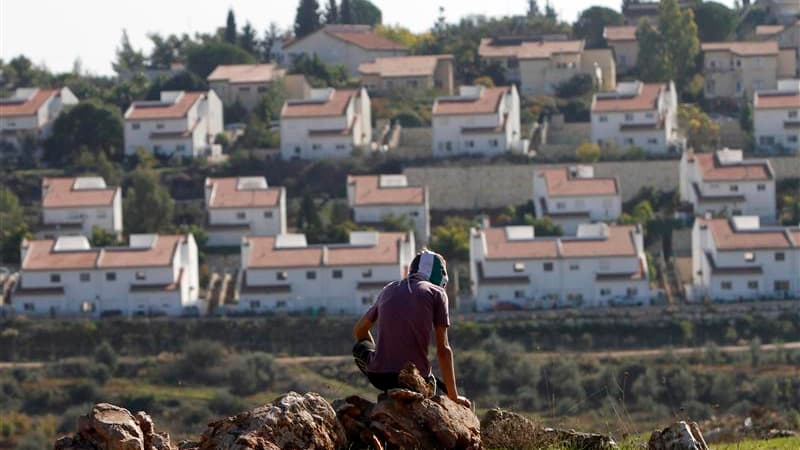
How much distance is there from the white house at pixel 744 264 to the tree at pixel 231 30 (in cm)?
2726

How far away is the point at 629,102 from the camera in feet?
179

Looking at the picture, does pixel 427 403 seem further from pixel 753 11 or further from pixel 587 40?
pixel 753 11

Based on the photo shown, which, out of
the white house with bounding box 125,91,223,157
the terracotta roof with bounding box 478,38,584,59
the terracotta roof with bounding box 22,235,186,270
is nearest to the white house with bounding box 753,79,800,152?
the terracotta roof with bounding box 478,38,584,59

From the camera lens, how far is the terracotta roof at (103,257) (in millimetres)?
44312

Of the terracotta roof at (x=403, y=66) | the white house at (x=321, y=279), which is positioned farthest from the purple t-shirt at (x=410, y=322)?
the terracotta roof at (x=403, y=66)

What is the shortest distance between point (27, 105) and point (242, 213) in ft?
34.5

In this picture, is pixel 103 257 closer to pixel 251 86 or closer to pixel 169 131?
pixel 169 131

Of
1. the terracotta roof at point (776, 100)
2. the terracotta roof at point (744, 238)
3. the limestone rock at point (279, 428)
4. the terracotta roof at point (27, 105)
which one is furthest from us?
the terracotta roof at point (27, 105)

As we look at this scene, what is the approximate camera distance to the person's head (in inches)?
436

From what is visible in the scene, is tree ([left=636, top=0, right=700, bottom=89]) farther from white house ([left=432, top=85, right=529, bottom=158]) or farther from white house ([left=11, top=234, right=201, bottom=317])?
white house ([left=11, top=234, right=201, bottom=317])

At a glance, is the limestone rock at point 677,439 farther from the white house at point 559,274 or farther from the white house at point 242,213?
the white house at point 242,213

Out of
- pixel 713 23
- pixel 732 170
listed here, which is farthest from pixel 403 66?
pixel 732 170

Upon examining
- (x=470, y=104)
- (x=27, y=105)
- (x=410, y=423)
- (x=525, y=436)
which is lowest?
(x=470, y=104)

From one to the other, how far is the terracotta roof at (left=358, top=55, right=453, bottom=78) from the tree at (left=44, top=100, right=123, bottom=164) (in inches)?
311
